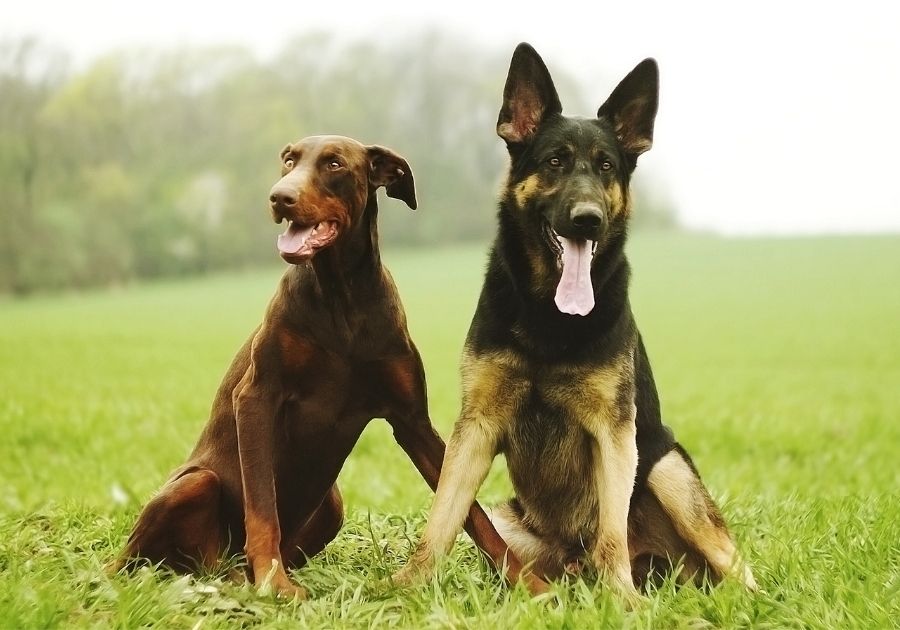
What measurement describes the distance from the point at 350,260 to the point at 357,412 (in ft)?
2.17

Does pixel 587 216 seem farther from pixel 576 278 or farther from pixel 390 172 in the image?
pixel 390 172

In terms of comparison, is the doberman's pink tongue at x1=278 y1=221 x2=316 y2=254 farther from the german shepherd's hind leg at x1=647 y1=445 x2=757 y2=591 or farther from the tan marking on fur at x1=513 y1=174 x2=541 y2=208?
the german shepherd's hind leg at x1=647 y1=445 x2=757 y2=591

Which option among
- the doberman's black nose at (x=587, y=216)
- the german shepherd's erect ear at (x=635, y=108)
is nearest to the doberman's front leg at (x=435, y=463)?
the doberman's black nose at (x=587, y=216)

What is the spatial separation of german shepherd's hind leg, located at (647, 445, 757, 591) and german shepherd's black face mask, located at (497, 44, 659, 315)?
938 millimetres

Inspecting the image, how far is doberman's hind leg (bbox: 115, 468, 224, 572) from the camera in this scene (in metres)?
4.00

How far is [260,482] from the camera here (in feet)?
12.8

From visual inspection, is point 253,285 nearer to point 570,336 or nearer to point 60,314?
point 60,314

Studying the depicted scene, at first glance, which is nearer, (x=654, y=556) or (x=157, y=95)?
(x=654, y=556)

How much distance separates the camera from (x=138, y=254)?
128 ft

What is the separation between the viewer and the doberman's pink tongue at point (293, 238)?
12.2 ft

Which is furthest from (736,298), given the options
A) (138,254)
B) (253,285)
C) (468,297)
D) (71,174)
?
(71,174)

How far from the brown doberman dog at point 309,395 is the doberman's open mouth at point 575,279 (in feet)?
2.29

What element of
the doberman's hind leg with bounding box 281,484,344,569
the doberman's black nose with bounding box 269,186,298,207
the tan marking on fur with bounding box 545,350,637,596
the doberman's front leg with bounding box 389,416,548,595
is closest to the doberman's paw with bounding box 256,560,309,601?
the doberman's hind leg with bounding box 281,484,344,569

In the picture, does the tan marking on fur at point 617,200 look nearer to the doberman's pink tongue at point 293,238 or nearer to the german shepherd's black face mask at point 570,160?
the german shepherd's black face mask at point 570,160
